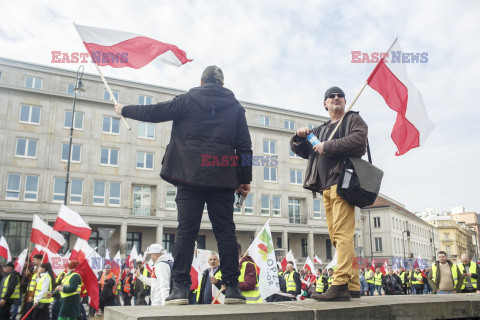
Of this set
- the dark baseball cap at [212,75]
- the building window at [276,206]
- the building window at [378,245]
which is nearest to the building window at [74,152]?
the building window at [276,206]

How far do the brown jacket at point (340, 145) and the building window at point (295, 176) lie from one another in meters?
46.4

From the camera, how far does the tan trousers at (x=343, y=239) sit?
4225mm

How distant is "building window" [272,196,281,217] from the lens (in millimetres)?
49000

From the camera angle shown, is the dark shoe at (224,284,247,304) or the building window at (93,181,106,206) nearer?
the dark shoe at (224,284,247,304)

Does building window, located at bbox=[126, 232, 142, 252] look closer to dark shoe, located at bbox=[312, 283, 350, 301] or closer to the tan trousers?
the tan trousers

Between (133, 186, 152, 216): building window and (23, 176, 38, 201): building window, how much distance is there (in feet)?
27.9

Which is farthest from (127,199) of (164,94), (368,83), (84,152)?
(368,83)

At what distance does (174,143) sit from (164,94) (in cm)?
4213

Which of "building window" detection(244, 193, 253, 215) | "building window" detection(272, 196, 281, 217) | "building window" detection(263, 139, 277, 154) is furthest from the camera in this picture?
"building window" detection(263, 139, 277, 154)

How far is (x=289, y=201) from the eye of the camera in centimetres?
5084

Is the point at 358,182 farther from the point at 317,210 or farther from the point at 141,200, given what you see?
the point at 317,210

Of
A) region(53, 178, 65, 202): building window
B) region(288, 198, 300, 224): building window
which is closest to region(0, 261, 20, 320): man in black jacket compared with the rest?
region(53, 178, 65, 202): building window

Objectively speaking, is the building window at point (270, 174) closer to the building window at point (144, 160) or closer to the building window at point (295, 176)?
the building window at point (295, 176)

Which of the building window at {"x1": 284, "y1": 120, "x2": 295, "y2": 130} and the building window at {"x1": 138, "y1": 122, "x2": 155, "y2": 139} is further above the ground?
the building window at {"x1": 284, "y1": 120, "x2": 295, "y2": 130}
